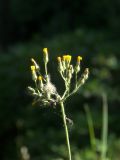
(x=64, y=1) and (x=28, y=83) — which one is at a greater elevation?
(x=64, y=1)

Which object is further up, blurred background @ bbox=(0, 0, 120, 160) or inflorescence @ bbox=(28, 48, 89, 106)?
blurred background @ bbox=(0, 0, 120, 160)

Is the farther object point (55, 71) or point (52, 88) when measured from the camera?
point (55, 71)

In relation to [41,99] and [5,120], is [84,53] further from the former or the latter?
[41,99]

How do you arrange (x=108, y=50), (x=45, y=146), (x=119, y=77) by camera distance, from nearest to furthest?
(x=45, y=146), (x=119, y=77), (x=108, y=50)

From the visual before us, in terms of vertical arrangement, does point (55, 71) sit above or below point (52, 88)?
above

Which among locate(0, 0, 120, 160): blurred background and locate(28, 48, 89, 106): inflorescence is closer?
locate(28, 48, 89, 106): inflorescence

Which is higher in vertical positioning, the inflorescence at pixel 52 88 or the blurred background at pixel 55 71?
the blurred background at pixel 55 71

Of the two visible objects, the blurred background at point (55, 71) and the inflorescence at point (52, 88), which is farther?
the blurred background at point (55, 71)

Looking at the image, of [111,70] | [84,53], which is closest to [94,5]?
[84,53]
